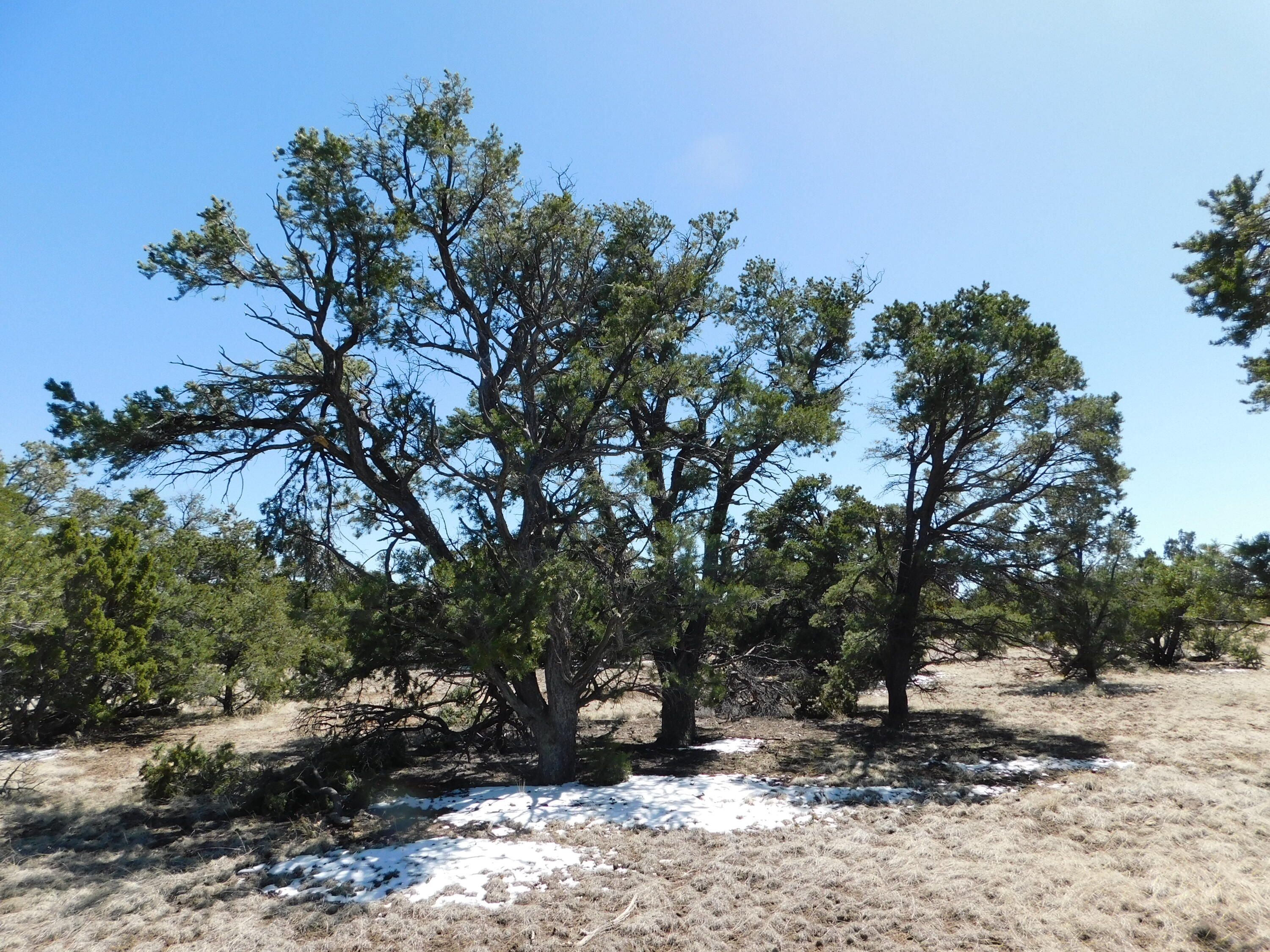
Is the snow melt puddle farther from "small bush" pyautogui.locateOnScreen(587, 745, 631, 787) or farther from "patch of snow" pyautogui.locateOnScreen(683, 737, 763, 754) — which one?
"patch of snow" pyautogui.locateOnScreen(683, 737, 763, 754)

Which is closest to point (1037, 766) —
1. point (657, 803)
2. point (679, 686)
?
point (679, 686)

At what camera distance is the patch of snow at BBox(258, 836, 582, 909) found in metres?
6.48

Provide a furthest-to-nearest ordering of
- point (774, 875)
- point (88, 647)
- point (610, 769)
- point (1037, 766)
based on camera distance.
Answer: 1. point (88, 647)
2. point (1037, 766)
3. point (610, 769)
4. point (774, 875)

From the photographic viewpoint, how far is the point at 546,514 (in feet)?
35.9

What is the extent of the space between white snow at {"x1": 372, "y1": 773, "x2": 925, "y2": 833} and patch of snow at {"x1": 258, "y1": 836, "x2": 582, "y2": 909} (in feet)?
2.63

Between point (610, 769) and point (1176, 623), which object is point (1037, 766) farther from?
point (1176, 623)

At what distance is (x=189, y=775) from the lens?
33.5 feet

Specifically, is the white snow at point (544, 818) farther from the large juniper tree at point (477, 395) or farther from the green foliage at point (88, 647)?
the green foliage at point (88, 647)

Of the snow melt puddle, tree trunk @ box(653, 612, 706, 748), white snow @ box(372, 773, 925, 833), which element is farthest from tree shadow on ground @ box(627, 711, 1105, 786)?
the snow melt puddle

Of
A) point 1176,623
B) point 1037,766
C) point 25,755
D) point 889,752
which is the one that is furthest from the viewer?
point 1176,623

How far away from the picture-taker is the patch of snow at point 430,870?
648 centimetres

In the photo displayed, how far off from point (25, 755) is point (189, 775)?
6210 millimetres

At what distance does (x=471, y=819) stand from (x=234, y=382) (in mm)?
6576

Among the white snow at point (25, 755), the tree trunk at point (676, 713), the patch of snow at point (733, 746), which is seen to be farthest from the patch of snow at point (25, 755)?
the patch of snow at point (733, 746)
